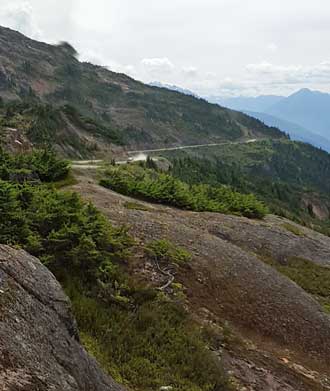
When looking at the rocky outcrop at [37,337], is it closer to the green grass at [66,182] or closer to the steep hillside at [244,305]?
the steep hillside at [244,305]

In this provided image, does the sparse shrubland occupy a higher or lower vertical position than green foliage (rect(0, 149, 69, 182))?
lower

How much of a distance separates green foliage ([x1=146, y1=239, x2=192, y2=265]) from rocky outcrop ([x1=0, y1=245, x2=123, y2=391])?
723 centimetres

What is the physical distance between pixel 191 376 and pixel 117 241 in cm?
540

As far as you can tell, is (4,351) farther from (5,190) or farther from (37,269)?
(5,190)

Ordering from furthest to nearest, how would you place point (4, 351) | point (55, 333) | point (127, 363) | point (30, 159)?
1. point (30, 159)
2. point (127, 363)
3. point (55, 333)
4. point (4, 351)

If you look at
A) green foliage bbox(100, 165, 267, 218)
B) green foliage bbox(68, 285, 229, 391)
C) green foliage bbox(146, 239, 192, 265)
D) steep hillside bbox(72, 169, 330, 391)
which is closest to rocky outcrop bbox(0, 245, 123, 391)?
green foliage bbox(68, 285, 229, 391)

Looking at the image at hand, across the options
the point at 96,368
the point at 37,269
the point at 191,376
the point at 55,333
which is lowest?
the point at 191,376

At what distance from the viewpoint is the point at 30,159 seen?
24.7 m

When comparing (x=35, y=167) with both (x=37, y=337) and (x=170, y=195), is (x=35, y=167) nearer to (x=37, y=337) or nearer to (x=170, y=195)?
(x=170, y=195)

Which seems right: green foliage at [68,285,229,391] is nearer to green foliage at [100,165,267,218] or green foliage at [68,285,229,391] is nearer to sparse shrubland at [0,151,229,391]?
sparse shrubland at [0,151,229,391]

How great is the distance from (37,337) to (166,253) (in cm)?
912

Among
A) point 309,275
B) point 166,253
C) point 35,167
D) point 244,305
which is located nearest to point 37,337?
point 166,253

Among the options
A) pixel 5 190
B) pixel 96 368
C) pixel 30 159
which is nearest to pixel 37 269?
pixel 96 368

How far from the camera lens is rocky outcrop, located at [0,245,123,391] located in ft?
19.7
